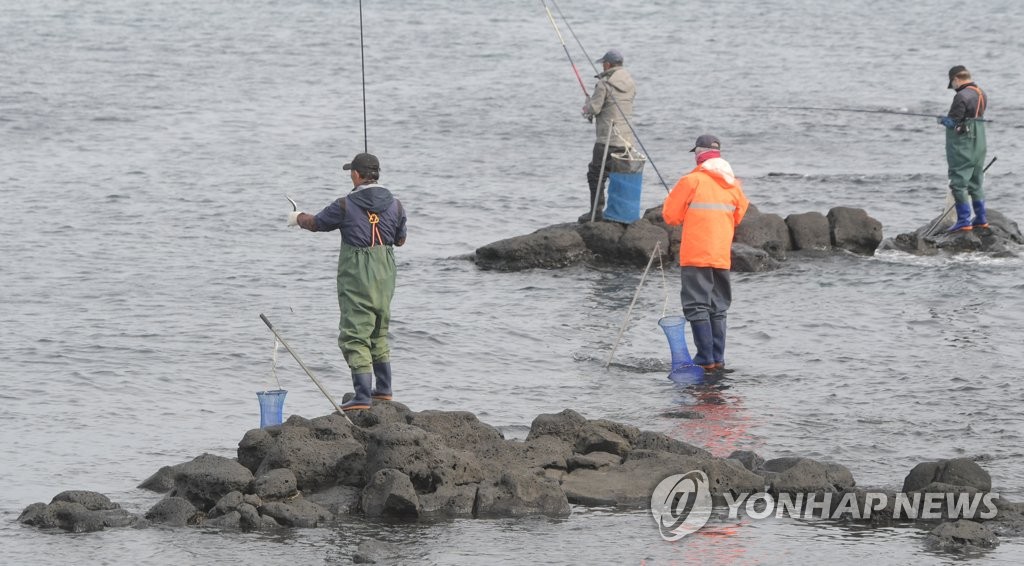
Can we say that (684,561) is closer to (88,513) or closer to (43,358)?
(88,513)

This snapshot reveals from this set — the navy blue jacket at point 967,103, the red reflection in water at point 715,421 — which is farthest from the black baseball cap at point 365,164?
the navy blue jacket at point 967,103

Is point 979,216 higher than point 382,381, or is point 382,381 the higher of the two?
point 979,216

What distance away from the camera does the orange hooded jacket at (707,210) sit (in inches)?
476

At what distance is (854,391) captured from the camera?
38.2 feet

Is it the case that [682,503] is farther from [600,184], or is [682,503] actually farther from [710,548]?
[600,184]

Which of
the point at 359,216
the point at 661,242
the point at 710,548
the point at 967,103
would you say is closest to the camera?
the point at 710,548

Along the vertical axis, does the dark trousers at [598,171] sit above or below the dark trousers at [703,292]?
above

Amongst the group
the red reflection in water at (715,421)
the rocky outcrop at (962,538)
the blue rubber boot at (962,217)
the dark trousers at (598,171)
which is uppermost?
the dark trousers at (598,171)

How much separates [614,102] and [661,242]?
5.16 ft

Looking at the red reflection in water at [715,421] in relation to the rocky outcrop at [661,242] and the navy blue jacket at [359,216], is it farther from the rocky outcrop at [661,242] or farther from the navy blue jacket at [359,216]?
the rocky outcrop at [661,242]

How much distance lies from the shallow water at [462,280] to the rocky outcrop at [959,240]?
1.79ft

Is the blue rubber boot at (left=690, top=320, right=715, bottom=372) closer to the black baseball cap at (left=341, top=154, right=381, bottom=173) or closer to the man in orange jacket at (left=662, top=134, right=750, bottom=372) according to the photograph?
the man in orange jacket at (left=662, top=134, right=750, bottom=372)

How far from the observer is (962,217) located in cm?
1686

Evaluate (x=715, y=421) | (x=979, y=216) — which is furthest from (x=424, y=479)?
(x=979, y=216)
